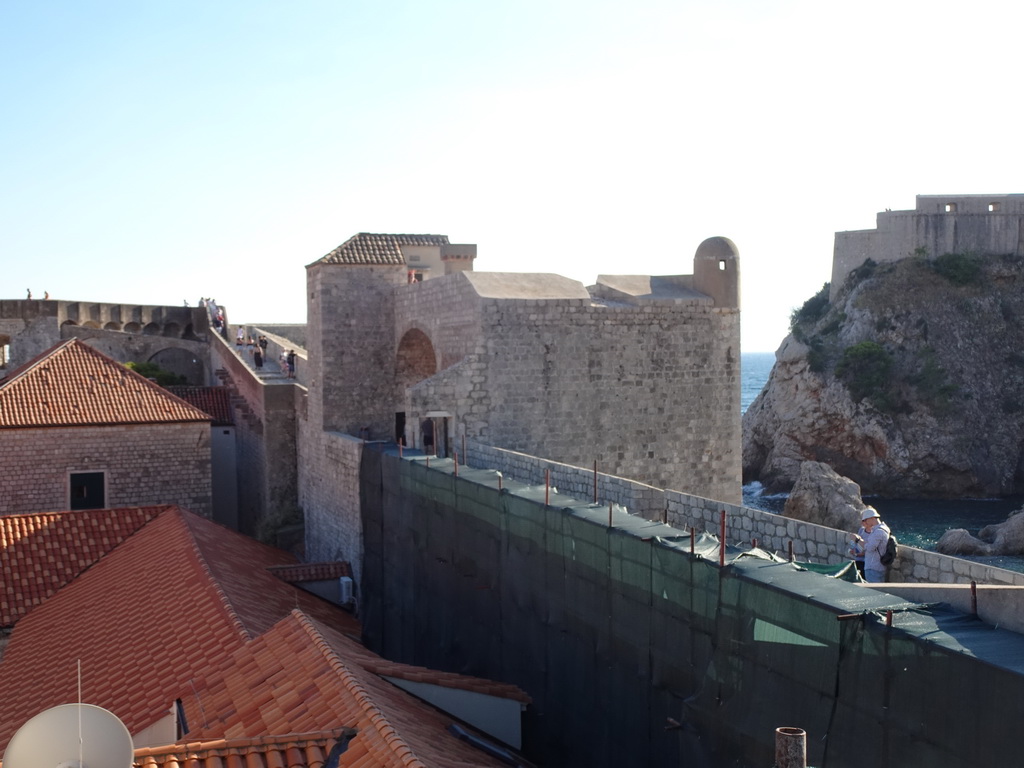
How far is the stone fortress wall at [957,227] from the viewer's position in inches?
2087

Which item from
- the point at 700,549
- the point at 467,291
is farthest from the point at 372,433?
the point at 700,549

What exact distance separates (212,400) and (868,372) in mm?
33815

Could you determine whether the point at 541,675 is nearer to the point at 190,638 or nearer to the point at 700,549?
the point at 700,549

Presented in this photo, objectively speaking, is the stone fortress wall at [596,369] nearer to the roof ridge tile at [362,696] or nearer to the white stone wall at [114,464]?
the roof ridge tile at [362,696]

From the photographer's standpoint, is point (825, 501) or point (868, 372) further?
point (868, 372)

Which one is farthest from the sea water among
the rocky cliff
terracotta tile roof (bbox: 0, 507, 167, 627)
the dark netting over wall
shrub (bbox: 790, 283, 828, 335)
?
the dark netting over wall

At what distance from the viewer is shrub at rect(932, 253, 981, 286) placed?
52312mm

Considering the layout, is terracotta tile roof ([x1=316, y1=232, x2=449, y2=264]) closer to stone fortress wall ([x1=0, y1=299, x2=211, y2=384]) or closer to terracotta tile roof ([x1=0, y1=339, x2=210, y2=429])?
terracotta tile roof ([x1=0, y1=339, x2=210, y2=429])

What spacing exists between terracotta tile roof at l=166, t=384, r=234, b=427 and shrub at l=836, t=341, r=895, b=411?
3228 cm

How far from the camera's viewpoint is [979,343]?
51844 mm

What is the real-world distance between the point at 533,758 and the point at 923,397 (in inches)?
1735

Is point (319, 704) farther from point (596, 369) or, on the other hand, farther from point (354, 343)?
point (354, 343)

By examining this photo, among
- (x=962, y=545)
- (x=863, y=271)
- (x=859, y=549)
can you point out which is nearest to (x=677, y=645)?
(x=859, y=549)

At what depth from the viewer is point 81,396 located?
20.5 metres
